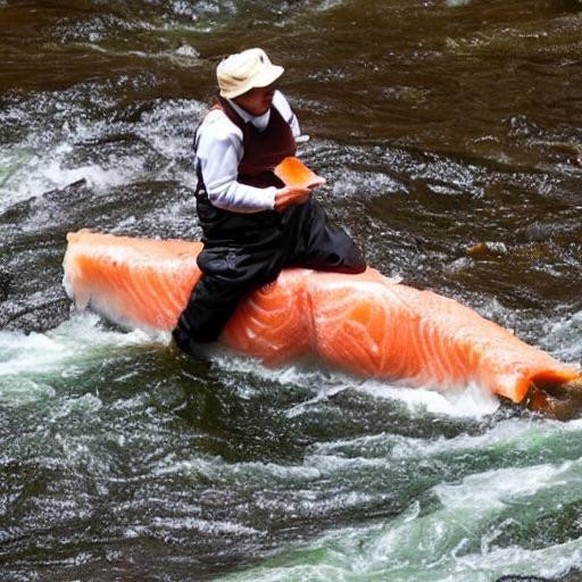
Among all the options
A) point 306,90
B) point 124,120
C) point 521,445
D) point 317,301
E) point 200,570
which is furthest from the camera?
point 306,90

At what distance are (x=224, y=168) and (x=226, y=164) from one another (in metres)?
0.02

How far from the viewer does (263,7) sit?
1150 centimetres

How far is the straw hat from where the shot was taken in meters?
4.89

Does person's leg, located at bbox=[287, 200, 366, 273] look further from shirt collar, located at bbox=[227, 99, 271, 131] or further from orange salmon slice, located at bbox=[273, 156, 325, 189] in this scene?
shirt collar, located at bbox=[227, 99, 271, 131]

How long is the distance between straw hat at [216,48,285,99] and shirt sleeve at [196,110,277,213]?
16 cm

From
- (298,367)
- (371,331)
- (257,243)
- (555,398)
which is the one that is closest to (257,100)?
(257,243)

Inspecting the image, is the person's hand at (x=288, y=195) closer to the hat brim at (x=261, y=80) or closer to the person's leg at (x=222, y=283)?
the person's leg at (x=222, y=283)

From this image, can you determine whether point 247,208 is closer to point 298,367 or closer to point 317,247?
point 317,247

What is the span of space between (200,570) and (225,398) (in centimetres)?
134

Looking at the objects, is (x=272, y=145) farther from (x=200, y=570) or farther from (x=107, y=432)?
(x=200, y=570)

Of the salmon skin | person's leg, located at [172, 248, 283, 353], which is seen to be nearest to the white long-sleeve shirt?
person's leg, located at [172, 248, 283, 353]

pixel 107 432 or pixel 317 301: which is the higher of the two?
pixel 317 301

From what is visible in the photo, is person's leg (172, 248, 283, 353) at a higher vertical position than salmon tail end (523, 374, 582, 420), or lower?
higher

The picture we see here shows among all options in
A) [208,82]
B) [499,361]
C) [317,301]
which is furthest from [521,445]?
[208,82]
